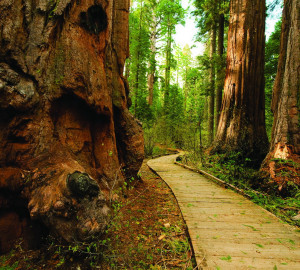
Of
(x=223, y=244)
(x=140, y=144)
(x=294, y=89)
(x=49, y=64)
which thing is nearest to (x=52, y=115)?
(x=49, y=64)

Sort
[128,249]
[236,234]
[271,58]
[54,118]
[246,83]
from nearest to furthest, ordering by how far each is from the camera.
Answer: [128,249] < [236,234] < [54,118] < [246,83] < [271,58]

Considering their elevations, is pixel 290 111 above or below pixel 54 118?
above

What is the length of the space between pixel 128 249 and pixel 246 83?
7100 millimetres

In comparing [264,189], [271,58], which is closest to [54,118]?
[264,189]

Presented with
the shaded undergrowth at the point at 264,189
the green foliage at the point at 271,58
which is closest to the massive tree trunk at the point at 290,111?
the shaded undergrowth at the point at 264,189

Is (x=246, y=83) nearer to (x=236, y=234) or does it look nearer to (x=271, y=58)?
(x=236, y=234)

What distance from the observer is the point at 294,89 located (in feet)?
15.4

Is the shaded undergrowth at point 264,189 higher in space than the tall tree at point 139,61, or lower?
lower

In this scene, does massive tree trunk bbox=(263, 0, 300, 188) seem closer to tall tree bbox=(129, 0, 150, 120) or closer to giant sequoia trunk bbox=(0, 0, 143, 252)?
giant sequoia trunk bbox=(0, 0, 143, 252)

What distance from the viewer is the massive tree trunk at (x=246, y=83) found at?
6.98 meters

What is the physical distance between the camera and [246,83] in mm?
7113

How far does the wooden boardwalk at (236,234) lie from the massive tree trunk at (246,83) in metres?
3.27

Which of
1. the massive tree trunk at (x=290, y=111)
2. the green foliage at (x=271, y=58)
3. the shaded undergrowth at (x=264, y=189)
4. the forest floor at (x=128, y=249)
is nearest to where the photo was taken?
the forest floor at (x=128, y=249)

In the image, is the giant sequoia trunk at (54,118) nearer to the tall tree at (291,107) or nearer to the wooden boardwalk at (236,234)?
the wooden boardwalk at (236,234)
